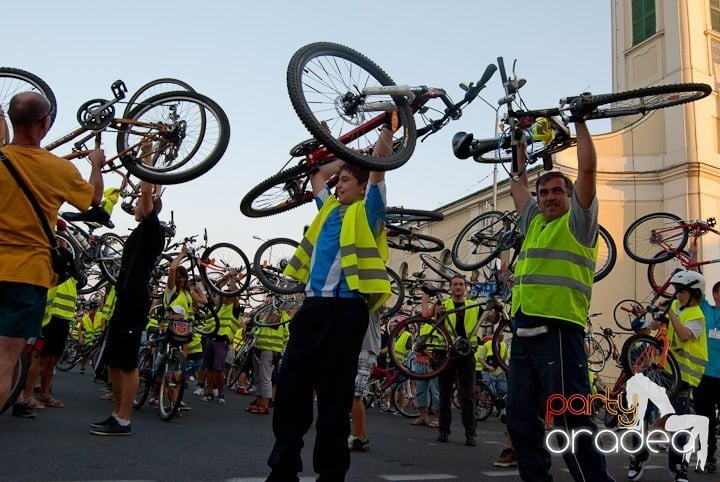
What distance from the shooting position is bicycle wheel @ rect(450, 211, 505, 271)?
916 centimetres

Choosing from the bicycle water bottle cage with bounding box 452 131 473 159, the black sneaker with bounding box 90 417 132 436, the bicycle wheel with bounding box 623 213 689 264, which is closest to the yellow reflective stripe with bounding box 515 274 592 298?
the bicycle water bottle cage with bounding box 452 131 473 159

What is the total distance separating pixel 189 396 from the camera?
1190 cm

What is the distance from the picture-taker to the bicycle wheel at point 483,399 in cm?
1225

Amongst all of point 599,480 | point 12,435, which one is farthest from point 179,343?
point 599,480

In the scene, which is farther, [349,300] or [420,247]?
[420,247]

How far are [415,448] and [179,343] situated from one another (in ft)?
10.7

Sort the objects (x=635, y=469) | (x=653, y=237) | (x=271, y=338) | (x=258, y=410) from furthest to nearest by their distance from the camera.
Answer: (x=653, y=237) → (x=271, y=338) → (x=258, y=410) → (x=635, y=469)

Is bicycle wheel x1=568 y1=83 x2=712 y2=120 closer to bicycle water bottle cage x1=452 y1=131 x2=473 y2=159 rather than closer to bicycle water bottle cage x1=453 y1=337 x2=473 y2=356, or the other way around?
bicycle water bottle cage x1=452 y1=131 x2=473 y2=159

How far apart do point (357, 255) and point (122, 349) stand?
3.07 m

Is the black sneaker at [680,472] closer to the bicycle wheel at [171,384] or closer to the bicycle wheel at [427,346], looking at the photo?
the bicycle wheel at [427,346]

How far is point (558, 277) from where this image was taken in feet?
12.0

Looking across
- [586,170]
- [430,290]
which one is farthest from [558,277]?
[430,290]

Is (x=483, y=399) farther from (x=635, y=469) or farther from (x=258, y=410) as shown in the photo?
(x=635, y=469)

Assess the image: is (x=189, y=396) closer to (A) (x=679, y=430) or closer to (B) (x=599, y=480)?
(A) (x=679, y=430)
